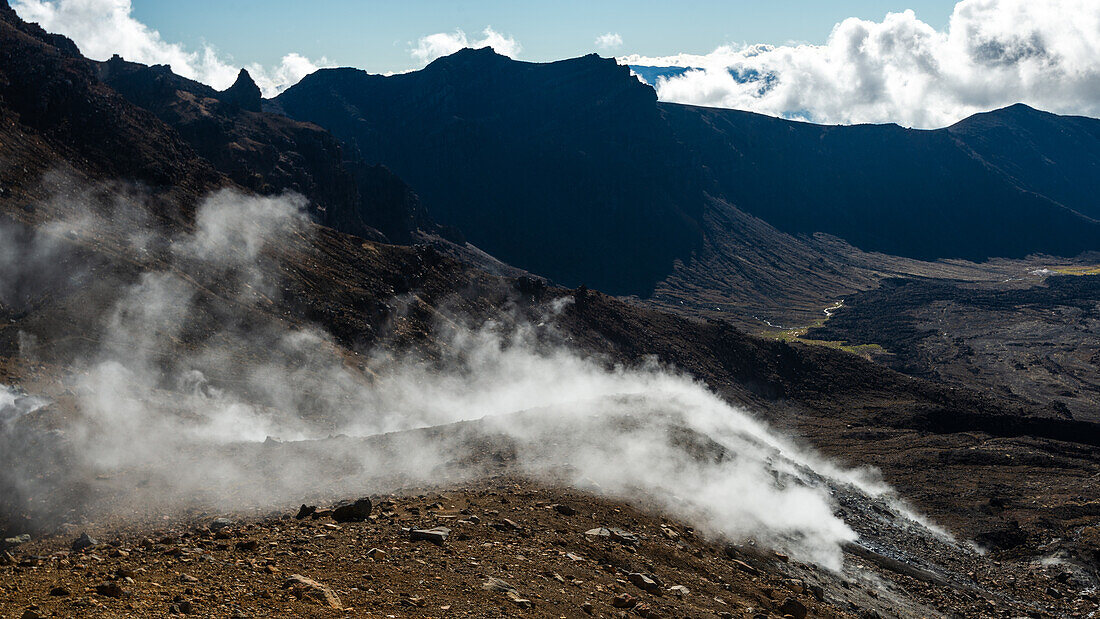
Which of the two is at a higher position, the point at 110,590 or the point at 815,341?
the point at 110,590

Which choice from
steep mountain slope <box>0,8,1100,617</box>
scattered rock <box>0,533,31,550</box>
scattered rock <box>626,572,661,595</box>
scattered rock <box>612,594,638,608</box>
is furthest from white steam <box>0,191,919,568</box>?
scattered rock <box>612,594,638,608</box>

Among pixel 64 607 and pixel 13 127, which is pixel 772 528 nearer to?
pixel 64 607

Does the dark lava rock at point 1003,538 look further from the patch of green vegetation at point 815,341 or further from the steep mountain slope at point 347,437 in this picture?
the patch of green vegetation at point 815,341

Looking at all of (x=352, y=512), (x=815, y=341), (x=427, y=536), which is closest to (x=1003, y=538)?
(x=427, y=536)

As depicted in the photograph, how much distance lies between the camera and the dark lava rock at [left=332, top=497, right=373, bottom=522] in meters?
19.1

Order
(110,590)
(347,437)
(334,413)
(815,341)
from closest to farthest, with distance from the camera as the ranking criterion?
(110,590)
(347,437)
(334,413)
(815,341)

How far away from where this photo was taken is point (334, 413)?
47.0 metres

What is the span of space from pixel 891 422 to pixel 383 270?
54.3 meters

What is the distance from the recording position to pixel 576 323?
80.4 metres

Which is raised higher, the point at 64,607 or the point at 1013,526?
the point at 64,607

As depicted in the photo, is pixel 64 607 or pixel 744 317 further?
pixel 744 317

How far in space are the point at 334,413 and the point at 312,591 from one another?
35209 millimetres

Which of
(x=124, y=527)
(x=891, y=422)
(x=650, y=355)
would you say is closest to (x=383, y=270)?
(x=650, y=355)

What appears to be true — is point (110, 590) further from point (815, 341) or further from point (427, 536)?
point (815, 341)
